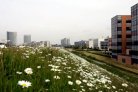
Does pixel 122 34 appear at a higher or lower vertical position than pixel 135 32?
higher

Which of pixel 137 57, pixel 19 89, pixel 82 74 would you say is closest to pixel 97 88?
pixel 82 74

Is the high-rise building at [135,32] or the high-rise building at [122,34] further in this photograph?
the high-rise building at [122,34]

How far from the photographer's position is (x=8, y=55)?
7957mm

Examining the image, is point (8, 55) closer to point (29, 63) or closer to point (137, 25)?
point (29, 63)

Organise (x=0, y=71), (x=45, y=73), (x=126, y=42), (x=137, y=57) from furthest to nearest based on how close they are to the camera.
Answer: (x=126, y=42) < (x=137, y=57) < (x=45, y=73) < (x=0, y=71)

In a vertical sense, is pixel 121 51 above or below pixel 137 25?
below

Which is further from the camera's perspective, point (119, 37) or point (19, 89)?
point (119, 37)

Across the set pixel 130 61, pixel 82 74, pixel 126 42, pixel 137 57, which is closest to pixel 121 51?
pixel 126 42

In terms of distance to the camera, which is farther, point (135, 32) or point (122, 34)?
point (122, 34)

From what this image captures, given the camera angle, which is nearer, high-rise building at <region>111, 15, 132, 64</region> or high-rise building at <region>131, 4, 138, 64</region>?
high-rise building at <region>131, 4, 138, 64</region>

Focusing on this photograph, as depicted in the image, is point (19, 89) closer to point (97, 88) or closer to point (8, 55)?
point (8, 55)

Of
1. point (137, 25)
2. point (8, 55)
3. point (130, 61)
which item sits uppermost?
point (137, 25)

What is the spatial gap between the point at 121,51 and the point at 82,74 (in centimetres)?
7693

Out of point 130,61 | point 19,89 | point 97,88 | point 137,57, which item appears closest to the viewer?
point 19,89
